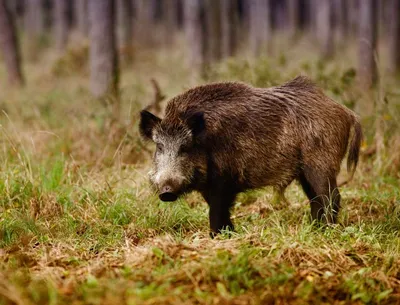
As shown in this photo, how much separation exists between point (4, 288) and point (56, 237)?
1.56 metres

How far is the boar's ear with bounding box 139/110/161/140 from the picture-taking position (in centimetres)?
500

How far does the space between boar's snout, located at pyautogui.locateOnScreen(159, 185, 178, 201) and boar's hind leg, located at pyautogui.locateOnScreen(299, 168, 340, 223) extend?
1240 mm

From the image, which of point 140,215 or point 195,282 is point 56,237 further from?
point 195,282

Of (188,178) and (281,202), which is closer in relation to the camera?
(188,178)

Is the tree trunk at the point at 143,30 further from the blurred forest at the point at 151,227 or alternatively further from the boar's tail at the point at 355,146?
the boar's tail at the point at 355,146

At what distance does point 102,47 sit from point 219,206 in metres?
5.93

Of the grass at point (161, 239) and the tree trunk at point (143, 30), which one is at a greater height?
the grass at point (161, 239)

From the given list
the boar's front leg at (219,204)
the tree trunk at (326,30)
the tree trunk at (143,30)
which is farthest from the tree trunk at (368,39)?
the tree trunk at (143,30)

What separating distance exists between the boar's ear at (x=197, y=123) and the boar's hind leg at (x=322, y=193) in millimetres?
1032

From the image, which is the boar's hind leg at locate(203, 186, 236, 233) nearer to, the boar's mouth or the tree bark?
the boar's mouth

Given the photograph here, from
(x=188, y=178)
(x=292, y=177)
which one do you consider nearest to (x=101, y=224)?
(x=188, y=178)

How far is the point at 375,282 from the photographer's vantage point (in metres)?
3.92

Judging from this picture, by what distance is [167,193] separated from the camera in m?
4.69

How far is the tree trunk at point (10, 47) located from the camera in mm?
14788
